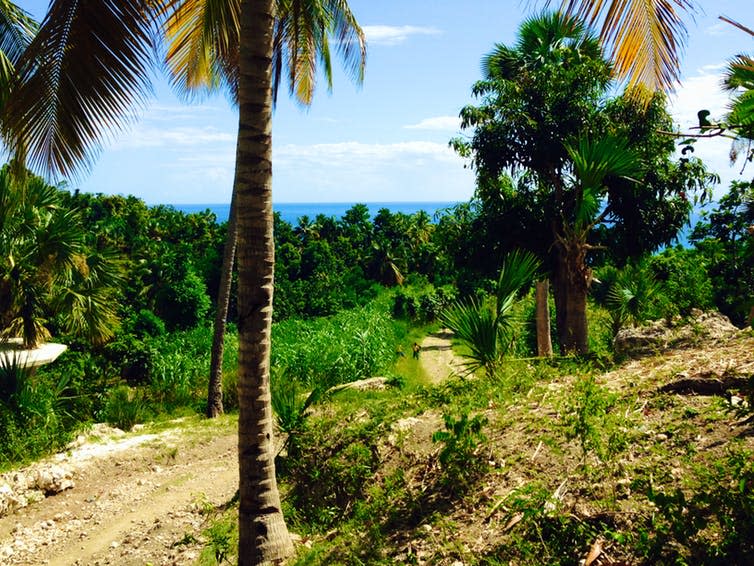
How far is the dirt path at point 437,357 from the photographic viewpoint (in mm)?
24078

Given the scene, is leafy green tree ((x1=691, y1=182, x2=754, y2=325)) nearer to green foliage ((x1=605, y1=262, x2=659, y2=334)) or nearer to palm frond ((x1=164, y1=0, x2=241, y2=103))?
green foliage ((x1=605, y1=262, x2=659, y2=334))

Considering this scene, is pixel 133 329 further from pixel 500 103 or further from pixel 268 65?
pixel 268 65

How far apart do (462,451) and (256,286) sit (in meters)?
2.25

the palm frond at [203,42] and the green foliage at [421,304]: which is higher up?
the palm frond at [203,42]

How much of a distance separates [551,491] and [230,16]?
679cm

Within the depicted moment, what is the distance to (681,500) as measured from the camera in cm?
395

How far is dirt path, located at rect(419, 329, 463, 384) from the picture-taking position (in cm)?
2408

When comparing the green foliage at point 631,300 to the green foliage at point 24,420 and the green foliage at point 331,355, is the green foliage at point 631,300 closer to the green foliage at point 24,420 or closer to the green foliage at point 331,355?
the green foliage at point 331,355

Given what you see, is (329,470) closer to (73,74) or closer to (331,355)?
(73,74)

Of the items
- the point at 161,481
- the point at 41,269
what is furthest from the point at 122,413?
the point at 161,481

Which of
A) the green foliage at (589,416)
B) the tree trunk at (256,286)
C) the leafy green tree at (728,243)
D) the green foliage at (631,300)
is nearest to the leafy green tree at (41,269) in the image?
the tree trunk at (256,286)

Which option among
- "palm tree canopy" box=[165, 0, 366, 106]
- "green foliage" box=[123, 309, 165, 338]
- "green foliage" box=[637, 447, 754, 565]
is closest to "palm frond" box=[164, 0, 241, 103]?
"palm tree canopy" box=[165, 0, 366, 106]

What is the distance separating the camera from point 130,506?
866 cm

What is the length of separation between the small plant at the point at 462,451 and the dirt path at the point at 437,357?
15.6 metres
